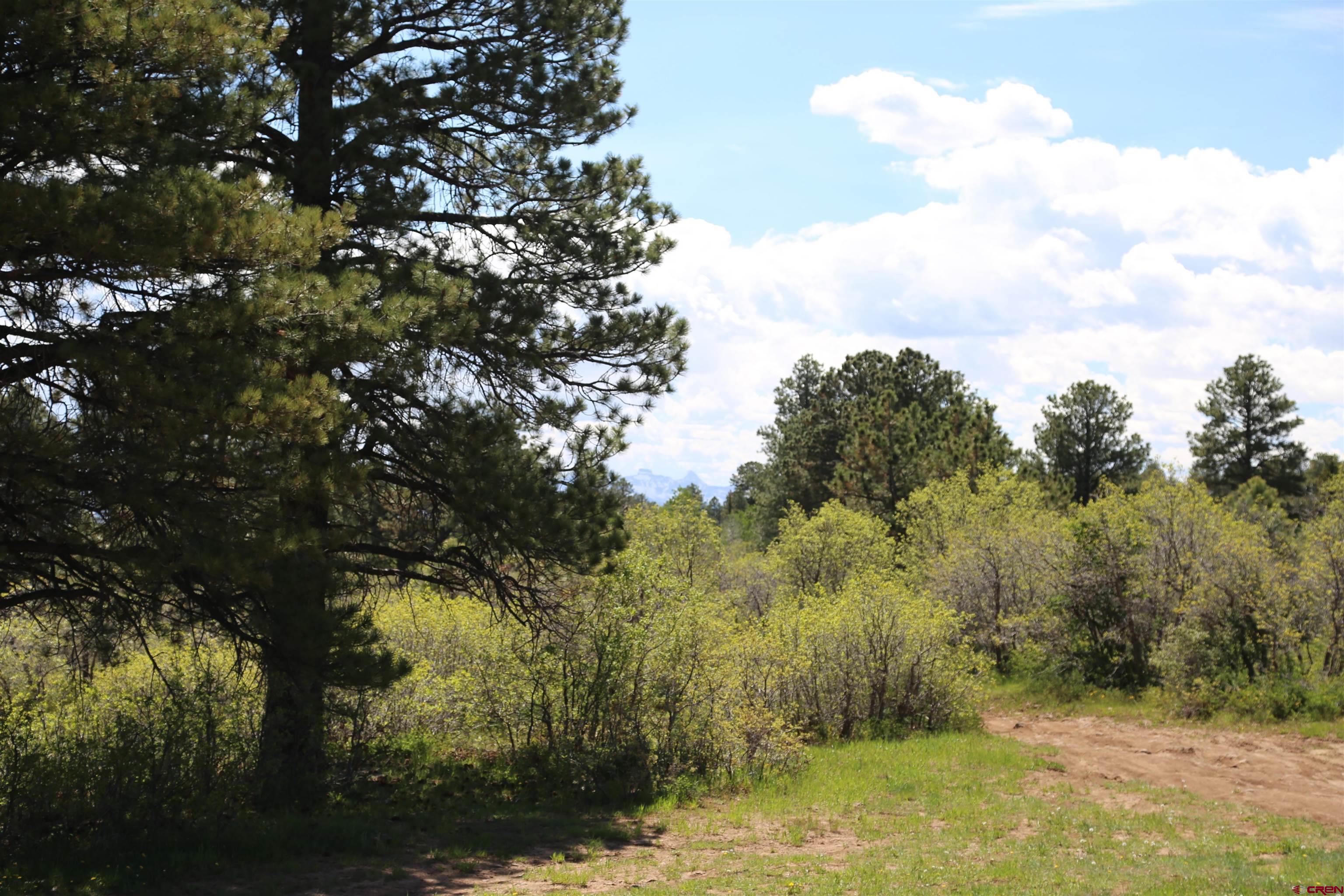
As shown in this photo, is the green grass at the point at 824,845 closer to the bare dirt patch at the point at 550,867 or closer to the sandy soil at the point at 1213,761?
the bare dirt patch at the point at 550,867

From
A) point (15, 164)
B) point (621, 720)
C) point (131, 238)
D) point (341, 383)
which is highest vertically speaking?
point (15, 164)

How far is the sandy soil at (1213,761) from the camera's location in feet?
37.8

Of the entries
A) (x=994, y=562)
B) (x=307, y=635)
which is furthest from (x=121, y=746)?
(x=994, y=562)

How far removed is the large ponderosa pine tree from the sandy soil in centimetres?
865

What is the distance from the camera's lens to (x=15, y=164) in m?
6.45

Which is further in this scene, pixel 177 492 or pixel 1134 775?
pixel 1134 775

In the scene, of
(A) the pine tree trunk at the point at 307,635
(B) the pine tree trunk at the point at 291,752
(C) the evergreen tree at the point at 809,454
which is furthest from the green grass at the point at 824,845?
(C) the evergreen tree at the point at 809,454

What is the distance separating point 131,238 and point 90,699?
7846 mm

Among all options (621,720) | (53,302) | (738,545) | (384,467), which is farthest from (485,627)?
(738,545)

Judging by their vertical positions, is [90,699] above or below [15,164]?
below

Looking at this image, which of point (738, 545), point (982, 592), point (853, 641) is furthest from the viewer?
point (738, 545)

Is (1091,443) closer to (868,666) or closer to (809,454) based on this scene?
(809,454)

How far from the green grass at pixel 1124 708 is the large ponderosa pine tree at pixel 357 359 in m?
11.4

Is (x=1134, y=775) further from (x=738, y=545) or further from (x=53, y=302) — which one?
(x=738, y=545)
